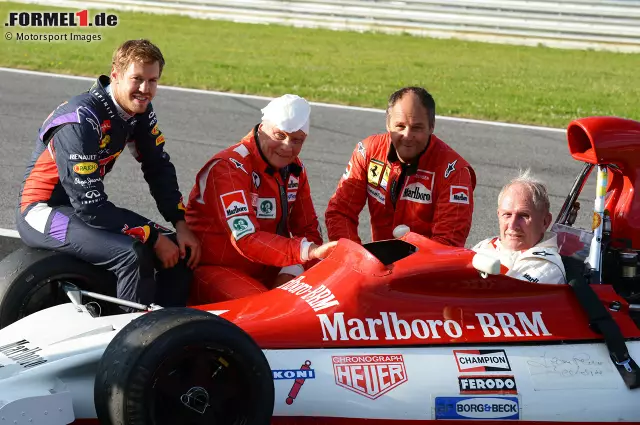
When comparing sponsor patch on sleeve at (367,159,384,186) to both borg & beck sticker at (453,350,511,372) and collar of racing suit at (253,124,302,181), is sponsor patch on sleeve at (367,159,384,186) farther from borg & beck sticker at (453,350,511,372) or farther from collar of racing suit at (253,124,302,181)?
borg & beck sticker at (453,350,511,372)

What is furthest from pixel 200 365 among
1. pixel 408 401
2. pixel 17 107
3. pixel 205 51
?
pixel 205 51

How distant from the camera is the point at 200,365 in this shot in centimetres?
379

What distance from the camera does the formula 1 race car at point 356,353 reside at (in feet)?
12.2

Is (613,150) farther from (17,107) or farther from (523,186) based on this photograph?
(17,107)

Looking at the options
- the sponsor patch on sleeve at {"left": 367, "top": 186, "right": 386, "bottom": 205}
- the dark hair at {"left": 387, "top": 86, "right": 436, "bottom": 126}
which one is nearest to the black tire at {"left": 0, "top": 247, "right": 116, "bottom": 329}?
the sponsor patch on sleeve at {"left": 367, "top": 186, "right": 386, "bottom": 205}

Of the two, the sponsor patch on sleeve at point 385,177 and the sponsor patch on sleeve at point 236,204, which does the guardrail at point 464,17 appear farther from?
the sponsor patch on sleeve at point 236,204

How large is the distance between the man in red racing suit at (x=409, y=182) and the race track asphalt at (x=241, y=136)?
5.92ft

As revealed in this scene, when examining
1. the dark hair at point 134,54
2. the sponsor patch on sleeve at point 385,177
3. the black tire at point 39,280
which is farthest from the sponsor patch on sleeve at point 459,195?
the black tire at point 39,280

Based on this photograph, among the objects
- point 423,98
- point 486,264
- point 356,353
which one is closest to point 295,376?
point 356,353

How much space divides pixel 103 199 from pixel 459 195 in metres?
1.85

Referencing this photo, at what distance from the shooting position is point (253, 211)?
5.03 metres

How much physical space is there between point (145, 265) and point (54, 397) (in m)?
1.24

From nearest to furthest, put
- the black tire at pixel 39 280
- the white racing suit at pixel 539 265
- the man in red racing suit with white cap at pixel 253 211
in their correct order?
the white racing suit at pixel 539 265
the black tire at pixel 39 280
the man in red racing suit with white cap at pixel 253 211
